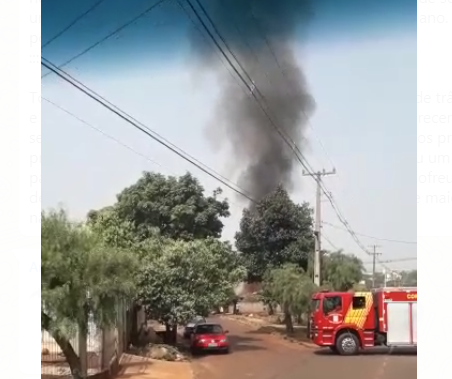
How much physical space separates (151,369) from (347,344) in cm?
182

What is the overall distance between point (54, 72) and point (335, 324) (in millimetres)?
3452

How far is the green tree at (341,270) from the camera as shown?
5.29 m

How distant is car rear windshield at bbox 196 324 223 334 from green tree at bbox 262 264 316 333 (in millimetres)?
579

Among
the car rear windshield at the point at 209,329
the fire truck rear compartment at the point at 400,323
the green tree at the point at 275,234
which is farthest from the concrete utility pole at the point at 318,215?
the car rear windshield at the point at 209,329

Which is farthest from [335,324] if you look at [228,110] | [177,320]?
[228,110]

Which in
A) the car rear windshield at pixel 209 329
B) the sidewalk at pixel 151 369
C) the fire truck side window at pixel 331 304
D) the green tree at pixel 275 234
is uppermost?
the green tree at pixel 275 234

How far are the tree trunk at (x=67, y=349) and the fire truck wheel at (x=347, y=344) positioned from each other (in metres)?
2.29

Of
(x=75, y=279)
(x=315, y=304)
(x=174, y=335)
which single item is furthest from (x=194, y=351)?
(x=75, y=279)

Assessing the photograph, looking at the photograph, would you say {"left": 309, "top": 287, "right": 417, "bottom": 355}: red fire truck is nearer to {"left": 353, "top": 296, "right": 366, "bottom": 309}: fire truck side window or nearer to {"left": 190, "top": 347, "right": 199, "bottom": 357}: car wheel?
{"left": 353, "top": 296, "right": 366, "bottom": 309}: fire truck side window

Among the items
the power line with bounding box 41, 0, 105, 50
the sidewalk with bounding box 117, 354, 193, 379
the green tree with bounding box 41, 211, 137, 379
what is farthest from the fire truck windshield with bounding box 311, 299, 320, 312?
the power line with bounding box 41, 0, 105, 50

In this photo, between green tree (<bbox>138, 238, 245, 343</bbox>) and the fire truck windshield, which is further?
the fire truck windshield

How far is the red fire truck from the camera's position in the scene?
5547 mm

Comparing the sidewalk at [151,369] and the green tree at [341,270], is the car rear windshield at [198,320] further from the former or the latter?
the green tree at [341,270]
